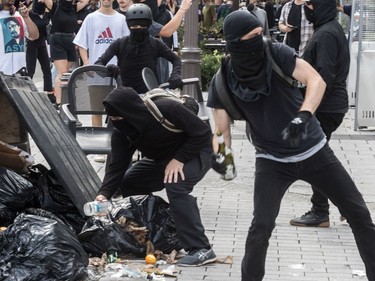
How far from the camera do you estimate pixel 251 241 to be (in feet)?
17.0

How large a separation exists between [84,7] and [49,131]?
8829 millimetres

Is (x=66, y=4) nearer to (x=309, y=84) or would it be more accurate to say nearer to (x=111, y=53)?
(x=111, y=53)

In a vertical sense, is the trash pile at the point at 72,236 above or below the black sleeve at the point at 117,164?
below

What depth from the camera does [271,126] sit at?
5.18m

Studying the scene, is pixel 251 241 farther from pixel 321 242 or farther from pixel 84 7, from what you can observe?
pixel 84 7

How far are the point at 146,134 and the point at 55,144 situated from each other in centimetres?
84

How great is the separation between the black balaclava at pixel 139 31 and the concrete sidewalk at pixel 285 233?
146cm

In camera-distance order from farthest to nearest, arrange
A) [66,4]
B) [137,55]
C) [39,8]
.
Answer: [39,8] → [66,4] → [137,55]

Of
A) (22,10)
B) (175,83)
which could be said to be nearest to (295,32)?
(22,10)

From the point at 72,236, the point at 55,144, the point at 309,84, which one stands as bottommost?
the point at 72,236

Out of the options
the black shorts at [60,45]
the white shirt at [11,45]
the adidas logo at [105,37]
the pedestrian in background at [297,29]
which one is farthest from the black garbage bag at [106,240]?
the black shorts at [60,45]

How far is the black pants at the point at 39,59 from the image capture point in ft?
46.6

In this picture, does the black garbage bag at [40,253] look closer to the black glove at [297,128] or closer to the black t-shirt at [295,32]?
the black glove at [297,128]

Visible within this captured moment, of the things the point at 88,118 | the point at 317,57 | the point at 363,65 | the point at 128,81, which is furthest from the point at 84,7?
the point at 317,57
